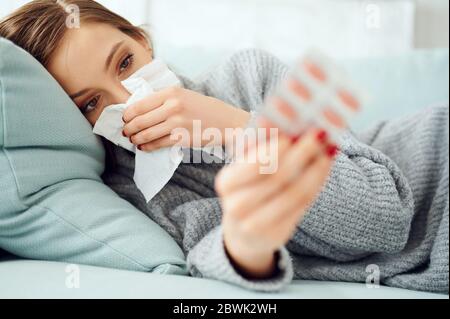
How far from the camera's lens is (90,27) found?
2.21ft

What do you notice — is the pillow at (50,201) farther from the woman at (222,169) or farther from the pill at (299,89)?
the pill at (299,89)

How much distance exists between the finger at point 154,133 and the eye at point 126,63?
0.32 ft

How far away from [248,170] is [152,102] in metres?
0.33

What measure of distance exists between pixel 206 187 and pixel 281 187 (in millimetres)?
415

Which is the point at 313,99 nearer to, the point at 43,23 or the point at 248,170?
the point at 248,170

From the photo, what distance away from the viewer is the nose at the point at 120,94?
0.69 meters

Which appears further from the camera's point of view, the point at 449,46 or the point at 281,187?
the point at 449,46

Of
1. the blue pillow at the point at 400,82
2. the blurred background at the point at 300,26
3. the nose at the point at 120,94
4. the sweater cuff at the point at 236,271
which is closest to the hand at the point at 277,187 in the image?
the sweater cuff at the point at 236,271

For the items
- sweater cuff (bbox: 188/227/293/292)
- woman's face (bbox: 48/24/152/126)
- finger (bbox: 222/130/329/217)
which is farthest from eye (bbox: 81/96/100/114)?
finger (bbox: 222/130/329/217)

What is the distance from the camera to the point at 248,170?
1.16 ft

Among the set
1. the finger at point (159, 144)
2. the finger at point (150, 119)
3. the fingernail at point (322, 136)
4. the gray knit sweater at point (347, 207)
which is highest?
the fingernail at point (322, 136)

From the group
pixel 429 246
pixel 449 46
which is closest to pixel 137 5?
pixel 429 246

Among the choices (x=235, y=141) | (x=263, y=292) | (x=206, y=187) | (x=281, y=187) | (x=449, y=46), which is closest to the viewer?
(x=281, y=187)
